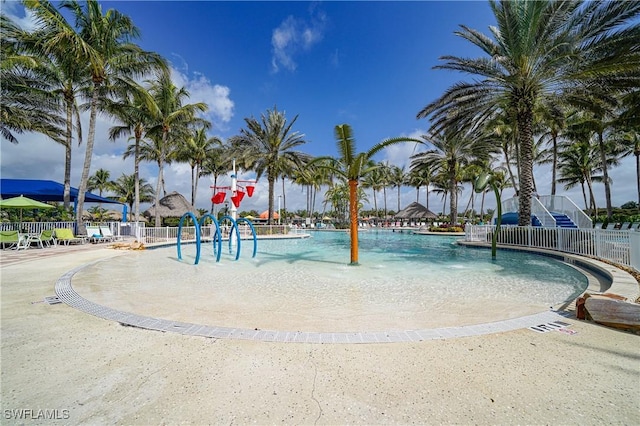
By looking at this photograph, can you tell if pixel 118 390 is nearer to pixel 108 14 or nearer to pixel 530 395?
pixel 530 395

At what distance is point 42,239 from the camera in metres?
14.0

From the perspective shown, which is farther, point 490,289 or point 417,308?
point 490,289

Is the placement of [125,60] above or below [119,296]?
above

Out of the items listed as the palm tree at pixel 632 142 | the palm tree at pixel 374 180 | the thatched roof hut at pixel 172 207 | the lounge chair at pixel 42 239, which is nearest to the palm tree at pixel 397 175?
the palm tree at pixel 374 180

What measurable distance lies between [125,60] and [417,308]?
2061 cm

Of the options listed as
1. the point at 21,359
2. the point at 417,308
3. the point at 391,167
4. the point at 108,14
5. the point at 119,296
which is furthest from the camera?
the point at 391,167

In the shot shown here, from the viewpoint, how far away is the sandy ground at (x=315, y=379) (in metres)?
2.12

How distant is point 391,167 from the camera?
182 feet

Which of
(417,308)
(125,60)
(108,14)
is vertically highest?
(108,14)

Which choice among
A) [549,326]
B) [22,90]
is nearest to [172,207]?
[22,90]

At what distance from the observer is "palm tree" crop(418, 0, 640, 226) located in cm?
1012

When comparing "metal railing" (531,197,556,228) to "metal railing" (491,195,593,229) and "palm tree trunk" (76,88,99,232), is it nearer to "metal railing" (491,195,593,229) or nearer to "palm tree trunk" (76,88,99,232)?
"metal railing" (491,195,593,229)

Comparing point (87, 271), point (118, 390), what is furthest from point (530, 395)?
point (87, 271)

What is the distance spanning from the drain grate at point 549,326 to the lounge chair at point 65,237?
19506 millimetres
